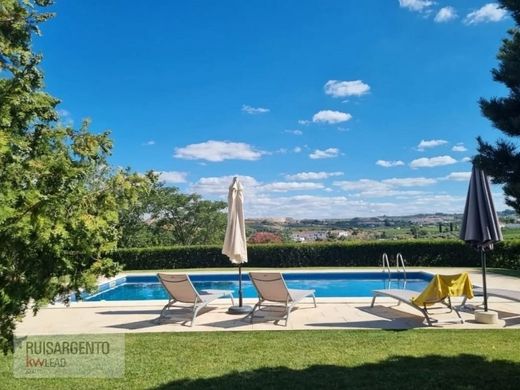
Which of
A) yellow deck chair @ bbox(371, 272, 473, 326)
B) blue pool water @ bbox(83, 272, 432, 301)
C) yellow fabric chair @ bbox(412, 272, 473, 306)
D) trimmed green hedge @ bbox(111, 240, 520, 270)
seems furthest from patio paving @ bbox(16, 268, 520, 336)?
trimmed green hedge @ bbox(111, 240, 520, 270)

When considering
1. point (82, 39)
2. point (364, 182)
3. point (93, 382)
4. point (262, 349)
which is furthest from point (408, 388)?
point (364, 182)

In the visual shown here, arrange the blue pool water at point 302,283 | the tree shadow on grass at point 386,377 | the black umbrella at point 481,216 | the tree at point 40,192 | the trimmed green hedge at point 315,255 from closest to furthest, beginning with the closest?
the tree at point 40,192
the tree shadow on grass at point 386,377
the black umbrella at point 481,216
the blue pool water at point 302,283
the trimmed green hedge at point 315,255

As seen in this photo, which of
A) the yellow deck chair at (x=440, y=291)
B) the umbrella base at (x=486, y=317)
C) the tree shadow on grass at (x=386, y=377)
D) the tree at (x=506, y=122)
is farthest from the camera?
the yellow deck chair at (x=440, y=291)

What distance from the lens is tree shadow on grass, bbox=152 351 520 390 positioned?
15.0ft

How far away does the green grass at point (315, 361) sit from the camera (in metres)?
4.71

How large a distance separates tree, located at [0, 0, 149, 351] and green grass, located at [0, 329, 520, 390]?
2360mm

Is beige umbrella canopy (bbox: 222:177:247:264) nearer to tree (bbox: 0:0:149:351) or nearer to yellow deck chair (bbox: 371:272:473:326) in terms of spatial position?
yellow deck chair (bbox: 371:272:473:326)

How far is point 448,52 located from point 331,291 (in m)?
8.94

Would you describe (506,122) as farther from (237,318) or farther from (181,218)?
(181,218)

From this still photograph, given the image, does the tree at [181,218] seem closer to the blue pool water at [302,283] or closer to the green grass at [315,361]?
the blue pool water at [302,283]

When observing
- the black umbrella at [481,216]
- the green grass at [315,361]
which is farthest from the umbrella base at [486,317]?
the green grass at [315,361]

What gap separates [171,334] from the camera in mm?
7062

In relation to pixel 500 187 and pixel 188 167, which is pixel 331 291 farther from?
pixel 188 167

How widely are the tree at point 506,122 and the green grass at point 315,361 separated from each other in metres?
2.13
